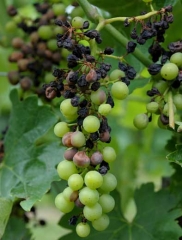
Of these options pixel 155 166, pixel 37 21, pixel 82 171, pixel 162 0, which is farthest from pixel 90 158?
pixel 155 166

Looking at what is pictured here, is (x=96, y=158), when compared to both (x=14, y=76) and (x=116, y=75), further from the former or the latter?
(x=14, y=76)

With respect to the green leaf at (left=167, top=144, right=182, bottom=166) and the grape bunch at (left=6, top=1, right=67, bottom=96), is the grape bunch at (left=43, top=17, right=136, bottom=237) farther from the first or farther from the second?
the grape bunch at (left=6, top=1, right=67, bottom=96)

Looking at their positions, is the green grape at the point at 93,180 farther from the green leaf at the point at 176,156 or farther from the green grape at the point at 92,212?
the green leaf at the point at 176,156

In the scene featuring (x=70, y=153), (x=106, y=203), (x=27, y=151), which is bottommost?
(x=27, y=151)

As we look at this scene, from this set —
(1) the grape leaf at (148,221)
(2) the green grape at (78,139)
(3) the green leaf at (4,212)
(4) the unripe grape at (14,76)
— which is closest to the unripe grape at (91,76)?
(2) the green grape at (78,139)

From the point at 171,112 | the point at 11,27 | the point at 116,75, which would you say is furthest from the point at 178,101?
the point at 11,27

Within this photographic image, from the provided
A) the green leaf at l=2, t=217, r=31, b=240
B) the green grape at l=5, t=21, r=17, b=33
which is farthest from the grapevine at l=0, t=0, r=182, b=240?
the green grape at l=5, t=21, r=17, b=33

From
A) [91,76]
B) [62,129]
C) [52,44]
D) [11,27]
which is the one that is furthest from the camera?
[11,27]
